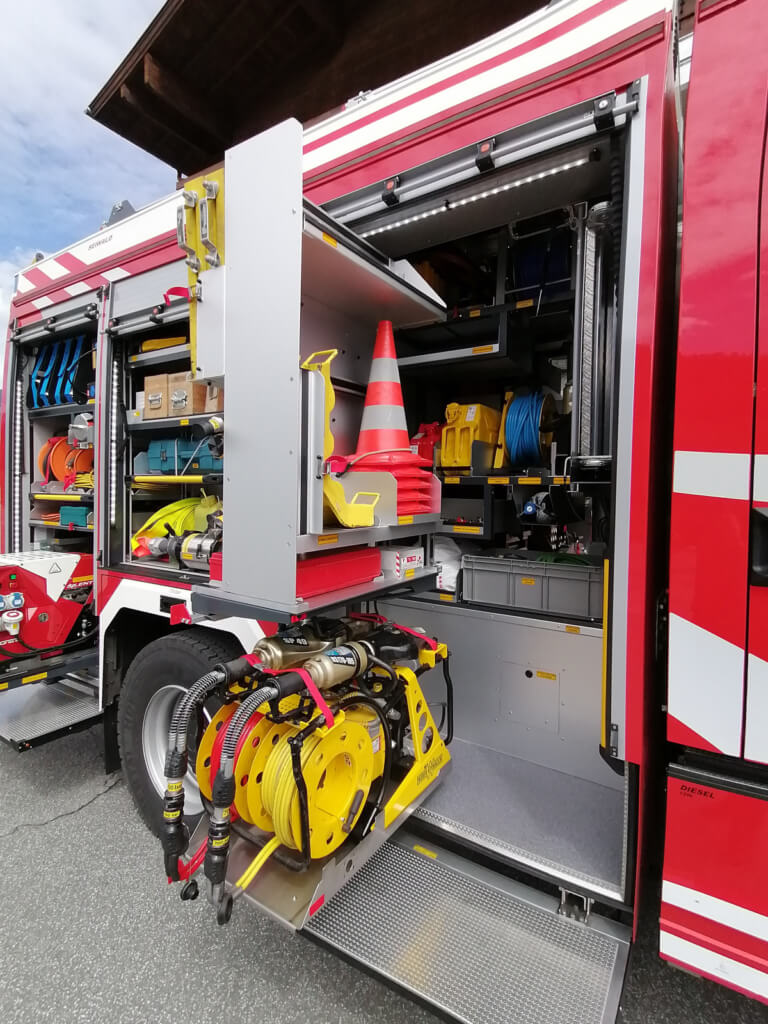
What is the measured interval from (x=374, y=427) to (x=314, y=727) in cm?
127

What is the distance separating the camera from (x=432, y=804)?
2168 mm

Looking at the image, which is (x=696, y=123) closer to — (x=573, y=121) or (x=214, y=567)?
(x=573, y=121)

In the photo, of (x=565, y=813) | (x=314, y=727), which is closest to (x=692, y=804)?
(x=565, y=813)

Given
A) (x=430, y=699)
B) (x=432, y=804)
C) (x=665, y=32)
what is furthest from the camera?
(x=430, y=699)

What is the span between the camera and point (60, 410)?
11.2 ft

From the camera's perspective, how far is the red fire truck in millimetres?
1375

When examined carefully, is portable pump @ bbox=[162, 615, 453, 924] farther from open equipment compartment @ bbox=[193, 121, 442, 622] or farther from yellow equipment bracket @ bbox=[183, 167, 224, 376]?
yellow equipment bracket @ bbox=[183, 167, 224, 376]

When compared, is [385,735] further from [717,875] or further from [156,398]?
[156,398]

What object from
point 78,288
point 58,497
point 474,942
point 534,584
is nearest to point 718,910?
point 474,942

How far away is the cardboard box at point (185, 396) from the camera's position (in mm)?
2787

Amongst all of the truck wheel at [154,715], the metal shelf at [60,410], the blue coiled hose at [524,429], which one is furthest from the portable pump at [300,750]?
the metal shelf at [60,410]

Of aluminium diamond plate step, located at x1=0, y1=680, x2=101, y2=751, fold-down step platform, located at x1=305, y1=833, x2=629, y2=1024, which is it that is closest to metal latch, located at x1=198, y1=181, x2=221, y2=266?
fold-down step platform, located at x1=305, y1=833, x2=629, y2=1024

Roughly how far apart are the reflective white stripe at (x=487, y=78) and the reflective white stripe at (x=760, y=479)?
1399mm

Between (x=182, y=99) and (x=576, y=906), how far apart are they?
7633 millimetres
